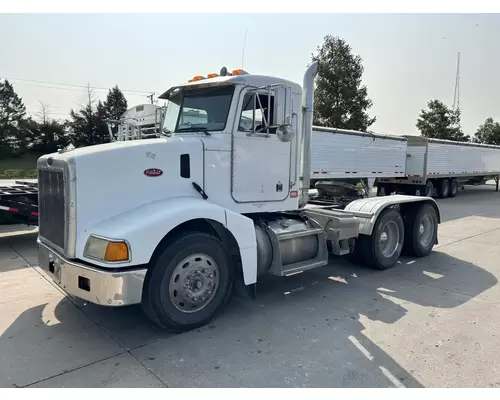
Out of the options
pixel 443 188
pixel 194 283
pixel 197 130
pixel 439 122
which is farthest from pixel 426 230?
pixel 439 122

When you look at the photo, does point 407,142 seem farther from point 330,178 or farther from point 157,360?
point 157,360

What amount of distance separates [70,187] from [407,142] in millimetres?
18389

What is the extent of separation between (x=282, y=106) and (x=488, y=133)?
52379 millimetres

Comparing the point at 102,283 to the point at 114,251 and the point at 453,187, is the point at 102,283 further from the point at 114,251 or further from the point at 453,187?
the point at 453,187

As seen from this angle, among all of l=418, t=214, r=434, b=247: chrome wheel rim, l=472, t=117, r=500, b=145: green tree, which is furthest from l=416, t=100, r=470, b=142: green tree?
l=418, t=214, r=434, b=247: chrome wheel rim

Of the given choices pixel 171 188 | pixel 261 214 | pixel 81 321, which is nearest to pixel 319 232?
pixel 261 214

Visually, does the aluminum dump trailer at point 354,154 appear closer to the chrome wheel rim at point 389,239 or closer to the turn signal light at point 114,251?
the chrome wheel rim at point 389,239

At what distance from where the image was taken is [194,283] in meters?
4.15

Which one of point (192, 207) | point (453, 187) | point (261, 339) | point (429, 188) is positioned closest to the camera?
point (261, 339)

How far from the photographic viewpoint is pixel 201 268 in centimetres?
418

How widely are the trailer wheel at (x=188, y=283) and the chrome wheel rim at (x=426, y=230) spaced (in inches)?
183

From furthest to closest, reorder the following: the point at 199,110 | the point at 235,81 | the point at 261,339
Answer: the point at 199,110, the point at 235,81, the point at 261,339

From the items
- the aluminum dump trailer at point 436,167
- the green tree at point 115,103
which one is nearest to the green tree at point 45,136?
the green tree at point 115,103

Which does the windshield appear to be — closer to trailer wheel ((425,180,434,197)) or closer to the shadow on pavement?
the shadow on pavement
